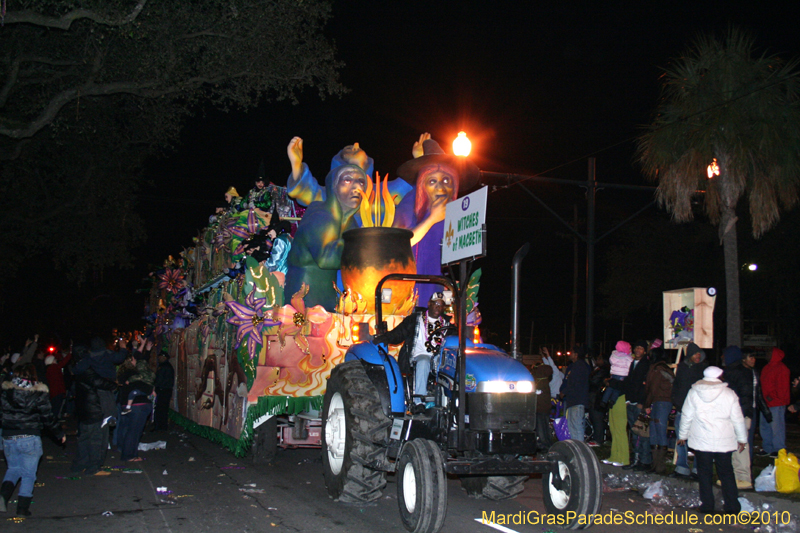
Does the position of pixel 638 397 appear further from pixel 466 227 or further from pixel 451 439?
pixel 451 439

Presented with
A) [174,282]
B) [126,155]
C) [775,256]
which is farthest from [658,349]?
[775,256]

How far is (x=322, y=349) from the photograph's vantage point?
976 cm

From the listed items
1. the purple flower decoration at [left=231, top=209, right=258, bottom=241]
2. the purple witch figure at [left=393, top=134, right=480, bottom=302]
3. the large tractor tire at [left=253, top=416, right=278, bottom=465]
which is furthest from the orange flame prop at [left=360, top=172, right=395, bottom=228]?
the large tractor tire at [left=253, top=416, right=278, bottom=465]

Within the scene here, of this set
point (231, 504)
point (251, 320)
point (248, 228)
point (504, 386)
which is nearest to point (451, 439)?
point (504, 386)

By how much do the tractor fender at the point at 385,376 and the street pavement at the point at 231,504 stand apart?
1130mm

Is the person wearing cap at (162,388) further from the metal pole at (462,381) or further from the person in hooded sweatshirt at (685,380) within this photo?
the person in hooded sweatshirt at (685,380)

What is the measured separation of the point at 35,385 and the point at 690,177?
1123cm

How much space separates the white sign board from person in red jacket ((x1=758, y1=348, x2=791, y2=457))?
6.08 metres

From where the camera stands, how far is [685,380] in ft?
29.7

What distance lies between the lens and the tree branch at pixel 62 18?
10.4 meters

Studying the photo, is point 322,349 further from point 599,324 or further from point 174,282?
point 599,324

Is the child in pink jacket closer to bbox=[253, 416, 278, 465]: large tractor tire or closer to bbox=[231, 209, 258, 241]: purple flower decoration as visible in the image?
bbox=[253, 416, 278, 465]: large tractor tire

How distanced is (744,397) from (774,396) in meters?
2.36

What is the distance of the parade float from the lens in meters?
9.60
